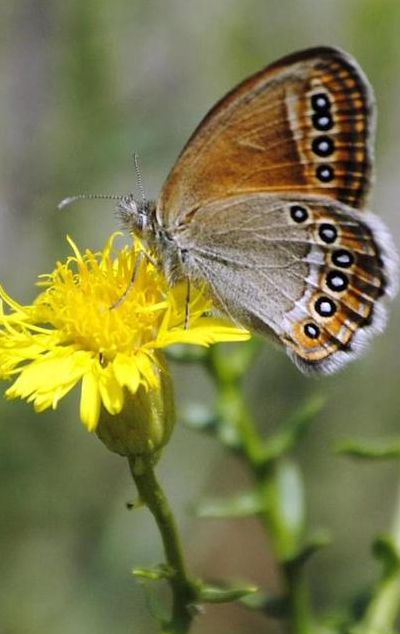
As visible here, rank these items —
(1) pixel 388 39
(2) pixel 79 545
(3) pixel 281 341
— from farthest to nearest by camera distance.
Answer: (2) pixel 79 545 < (1) pixel 388 39 < (3) pixel 281 341

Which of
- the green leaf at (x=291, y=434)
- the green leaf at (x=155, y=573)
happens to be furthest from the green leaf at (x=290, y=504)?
the green leaf at (x=155, y=573)

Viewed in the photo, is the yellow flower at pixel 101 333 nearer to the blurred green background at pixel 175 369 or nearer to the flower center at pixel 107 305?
the flower center at pixel 107 305

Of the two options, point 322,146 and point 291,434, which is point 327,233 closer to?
point 322,146

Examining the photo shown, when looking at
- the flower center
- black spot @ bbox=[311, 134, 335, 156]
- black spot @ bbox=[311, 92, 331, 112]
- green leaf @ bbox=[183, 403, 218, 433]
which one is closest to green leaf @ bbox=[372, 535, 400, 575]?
green leaf @ bbox=[183, 403, 218, 433]

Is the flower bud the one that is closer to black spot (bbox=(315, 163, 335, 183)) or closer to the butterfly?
the butterfly

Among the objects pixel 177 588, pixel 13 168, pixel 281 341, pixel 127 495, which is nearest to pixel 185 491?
pixel 127 495

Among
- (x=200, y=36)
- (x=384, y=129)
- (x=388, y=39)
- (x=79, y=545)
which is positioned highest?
(x=200, y=36)

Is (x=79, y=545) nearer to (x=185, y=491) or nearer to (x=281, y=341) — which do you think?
(x=185, y=491)
